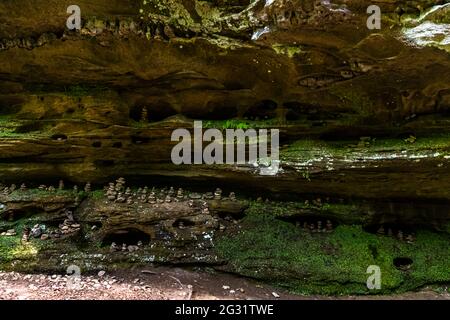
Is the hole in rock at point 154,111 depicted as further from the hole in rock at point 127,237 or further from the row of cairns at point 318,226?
the row of cairns at point 318,226

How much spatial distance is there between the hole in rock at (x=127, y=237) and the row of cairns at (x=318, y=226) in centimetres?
400

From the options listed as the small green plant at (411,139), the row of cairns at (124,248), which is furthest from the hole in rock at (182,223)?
the small green plant at (411,139)

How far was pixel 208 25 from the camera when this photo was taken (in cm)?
927

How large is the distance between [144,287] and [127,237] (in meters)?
2.08

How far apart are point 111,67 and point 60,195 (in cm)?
372

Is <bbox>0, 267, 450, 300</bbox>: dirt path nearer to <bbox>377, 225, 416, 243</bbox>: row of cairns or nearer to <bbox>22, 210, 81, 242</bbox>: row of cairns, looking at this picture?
→ <bbox>22, 210, 81, 242</bbox>: row of cairns

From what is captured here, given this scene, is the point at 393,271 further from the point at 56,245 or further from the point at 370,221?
the point at 56,245

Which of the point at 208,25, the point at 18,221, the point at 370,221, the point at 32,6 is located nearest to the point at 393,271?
the point at 370,221

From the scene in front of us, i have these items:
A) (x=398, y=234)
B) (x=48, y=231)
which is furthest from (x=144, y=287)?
(x=398, y=234)

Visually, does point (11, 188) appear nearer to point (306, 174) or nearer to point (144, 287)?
point (144, 287)

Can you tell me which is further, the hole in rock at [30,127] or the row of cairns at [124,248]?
the hole in rock at [30,127]

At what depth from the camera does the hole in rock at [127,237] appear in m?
9.42

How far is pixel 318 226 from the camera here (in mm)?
10031

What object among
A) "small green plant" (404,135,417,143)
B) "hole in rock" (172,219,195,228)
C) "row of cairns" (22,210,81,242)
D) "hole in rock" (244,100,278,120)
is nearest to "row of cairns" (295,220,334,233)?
"hole in rock" (172,219,195,228)
